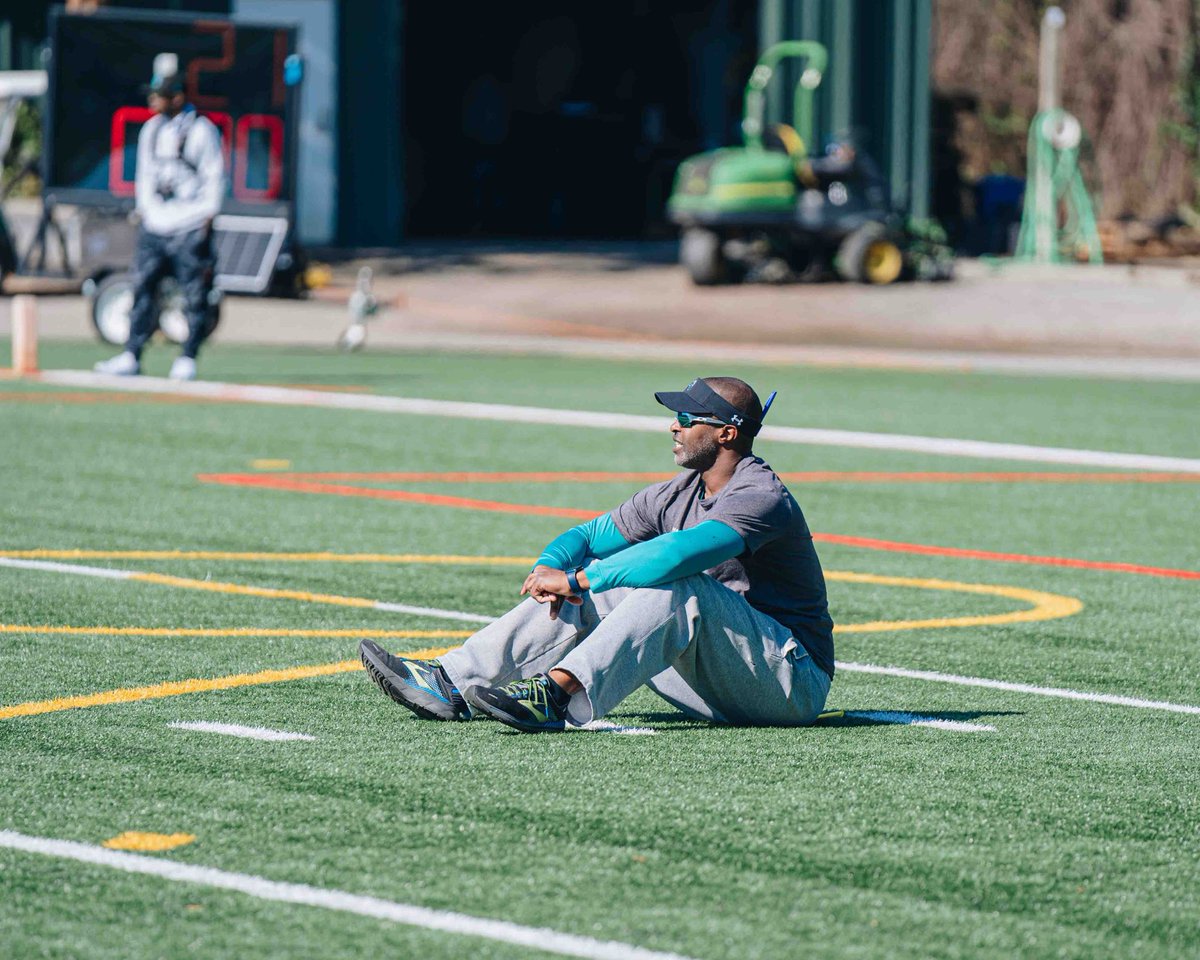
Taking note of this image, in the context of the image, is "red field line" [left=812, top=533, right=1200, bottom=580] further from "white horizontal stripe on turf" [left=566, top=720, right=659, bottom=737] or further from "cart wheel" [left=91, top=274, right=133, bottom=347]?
"cart wheel" [left=91, top=274, right=133, bottom=347]

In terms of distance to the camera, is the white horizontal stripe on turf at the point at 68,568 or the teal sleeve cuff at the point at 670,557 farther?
the white horizontal stripe on turf at the point at 68,568

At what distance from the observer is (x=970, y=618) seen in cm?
924

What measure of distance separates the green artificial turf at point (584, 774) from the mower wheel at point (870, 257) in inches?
708

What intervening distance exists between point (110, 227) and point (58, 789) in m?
17.3

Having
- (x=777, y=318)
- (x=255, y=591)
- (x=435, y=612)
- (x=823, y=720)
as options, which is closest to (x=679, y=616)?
(x=823, y=720)

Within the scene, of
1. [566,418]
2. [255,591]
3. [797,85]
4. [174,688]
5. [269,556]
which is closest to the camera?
[174,688]

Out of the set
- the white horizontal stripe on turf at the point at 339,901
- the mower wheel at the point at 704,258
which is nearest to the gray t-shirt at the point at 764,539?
the white horizontal stripe on turf at the point at 339,901

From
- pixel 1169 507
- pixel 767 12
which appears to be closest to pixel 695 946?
pixel 1169 507

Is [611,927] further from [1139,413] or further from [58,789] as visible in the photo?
[1139,413]

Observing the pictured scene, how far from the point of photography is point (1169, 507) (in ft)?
42.8

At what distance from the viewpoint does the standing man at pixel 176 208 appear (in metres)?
17.9

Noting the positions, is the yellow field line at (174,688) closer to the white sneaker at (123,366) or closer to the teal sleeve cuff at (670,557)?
the teal sleeve cuff at (670,557)

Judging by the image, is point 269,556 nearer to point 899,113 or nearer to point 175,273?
point 175,273

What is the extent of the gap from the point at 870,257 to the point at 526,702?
24.4m
